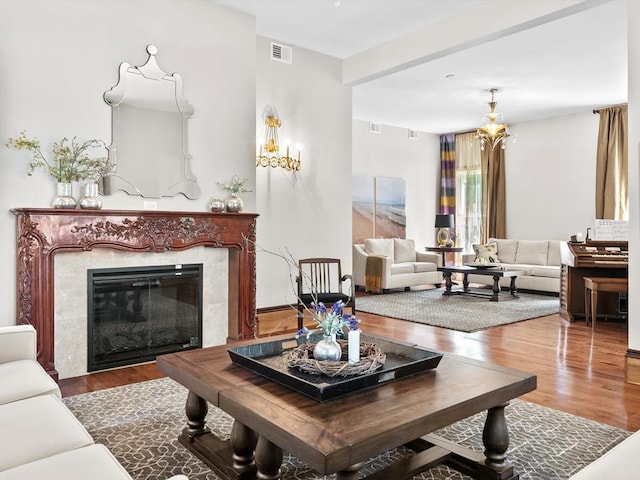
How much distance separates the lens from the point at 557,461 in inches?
91.0

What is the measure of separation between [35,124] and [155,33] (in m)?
1.28

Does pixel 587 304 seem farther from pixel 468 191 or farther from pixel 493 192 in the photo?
pixel 468 191

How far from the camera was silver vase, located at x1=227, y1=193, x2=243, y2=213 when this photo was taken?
14.6 feet

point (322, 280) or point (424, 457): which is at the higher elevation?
point (322, 280)

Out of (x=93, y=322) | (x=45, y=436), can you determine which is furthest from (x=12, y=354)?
(x=93, y=322)

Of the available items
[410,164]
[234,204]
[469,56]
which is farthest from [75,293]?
[410,164]

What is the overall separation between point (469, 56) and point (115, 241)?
14.5 feet

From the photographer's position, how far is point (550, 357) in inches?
165

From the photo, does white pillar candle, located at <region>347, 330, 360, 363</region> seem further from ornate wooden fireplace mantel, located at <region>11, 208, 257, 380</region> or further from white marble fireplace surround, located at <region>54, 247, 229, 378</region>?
white marble fireplace surround, located at <region>54, 247, 229, 378</region>

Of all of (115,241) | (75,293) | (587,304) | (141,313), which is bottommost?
(587,304)

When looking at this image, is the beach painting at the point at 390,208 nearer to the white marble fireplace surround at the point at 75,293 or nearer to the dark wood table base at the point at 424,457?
the white marble fireplace surround at the point at 75,293

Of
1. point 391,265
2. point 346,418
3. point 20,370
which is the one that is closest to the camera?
point 346,418

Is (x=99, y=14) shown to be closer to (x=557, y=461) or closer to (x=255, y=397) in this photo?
(x=255, y=397)

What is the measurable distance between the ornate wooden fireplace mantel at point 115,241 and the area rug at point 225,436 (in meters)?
0.75
